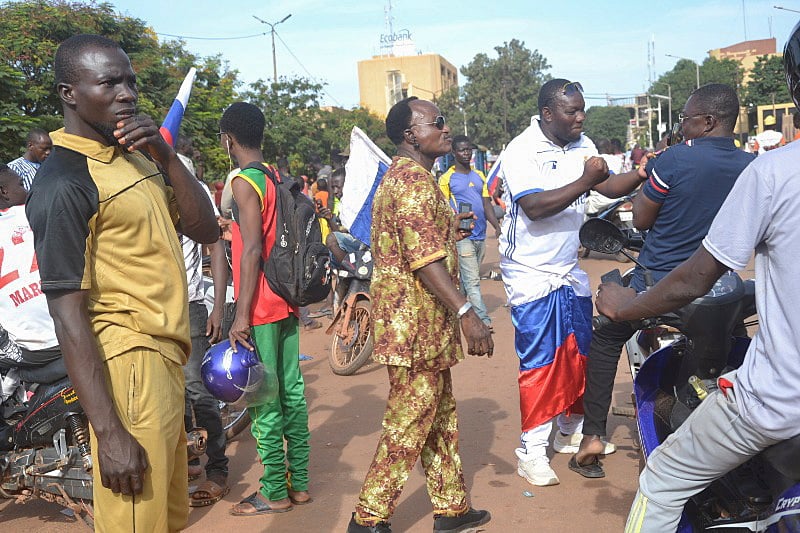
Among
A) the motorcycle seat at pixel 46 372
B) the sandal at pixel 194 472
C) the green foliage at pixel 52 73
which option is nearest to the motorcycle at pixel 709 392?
the motorcycle seat at pixel 46 372

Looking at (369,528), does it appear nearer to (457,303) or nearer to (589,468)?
(457,303)

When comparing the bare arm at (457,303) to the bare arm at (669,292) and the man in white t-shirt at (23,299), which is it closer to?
the bare arm at (669,292)

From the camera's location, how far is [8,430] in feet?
14.4

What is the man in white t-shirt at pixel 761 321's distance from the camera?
2.00m

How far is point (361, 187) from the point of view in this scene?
24.7ft

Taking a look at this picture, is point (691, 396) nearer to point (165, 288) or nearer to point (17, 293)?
point (165, 288)

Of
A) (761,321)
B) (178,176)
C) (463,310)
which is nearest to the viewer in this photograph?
(761,321)

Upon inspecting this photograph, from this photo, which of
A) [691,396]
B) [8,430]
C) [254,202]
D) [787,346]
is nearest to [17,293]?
[8,430]

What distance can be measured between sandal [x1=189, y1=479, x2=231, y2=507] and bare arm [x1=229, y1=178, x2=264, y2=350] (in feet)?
3.53

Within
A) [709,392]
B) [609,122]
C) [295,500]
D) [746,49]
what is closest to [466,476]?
[295,500]

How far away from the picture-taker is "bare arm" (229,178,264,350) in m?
4.14

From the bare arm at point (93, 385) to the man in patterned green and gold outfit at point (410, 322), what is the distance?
1.56 m

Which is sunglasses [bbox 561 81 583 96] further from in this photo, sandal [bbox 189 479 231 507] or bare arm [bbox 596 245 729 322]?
sandal [bbox 189 479 231 507]

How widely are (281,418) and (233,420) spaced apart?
5.30ft
